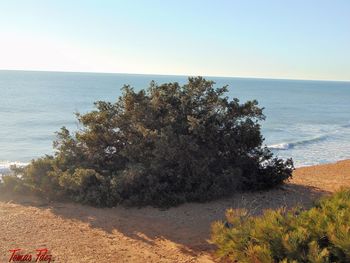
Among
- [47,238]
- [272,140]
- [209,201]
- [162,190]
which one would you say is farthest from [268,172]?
[272,140]

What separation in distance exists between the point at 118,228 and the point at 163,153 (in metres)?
2.45

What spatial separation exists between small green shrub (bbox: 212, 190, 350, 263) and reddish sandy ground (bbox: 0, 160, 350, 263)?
Result: 118cm

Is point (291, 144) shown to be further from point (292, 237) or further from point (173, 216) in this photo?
point (292, 237)

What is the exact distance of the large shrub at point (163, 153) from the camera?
1076 centimetres

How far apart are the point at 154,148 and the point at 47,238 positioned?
153 inches

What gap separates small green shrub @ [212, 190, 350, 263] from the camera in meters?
5.38

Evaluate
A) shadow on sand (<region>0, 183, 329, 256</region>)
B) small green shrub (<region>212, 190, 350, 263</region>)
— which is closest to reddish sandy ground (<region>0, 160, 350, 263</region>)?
shadow on sand (<region>0, 183, 329, 256</region>)

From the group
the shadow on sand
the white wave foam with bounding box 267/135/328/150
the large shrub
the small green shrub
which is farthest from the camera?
the white wave foam with bounding box 267/135/328/150

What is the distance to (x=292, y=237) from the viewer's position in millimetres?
5625

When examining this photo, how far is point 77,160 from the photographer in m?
12.1

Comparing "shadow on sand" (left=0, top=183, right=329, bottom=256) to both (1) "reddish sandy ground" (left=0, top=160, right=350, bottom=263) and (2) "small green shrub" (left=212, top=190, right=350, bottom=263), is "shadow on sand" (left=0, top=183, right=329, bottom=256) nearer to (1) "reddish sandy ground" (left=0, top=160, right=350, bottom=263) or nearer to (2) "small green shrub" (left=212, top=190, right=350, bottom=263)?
(1) "reddish sandy ground" (left=0, top=160, right=350, bottom=263)

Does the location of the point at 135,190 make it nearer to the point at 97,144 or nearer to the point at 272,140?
the point at 97,144

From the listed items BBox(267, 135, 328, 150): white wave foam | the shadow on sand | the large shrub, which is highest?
the large shrub

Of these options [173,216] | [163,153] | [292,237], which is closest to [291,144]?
[163,153]
